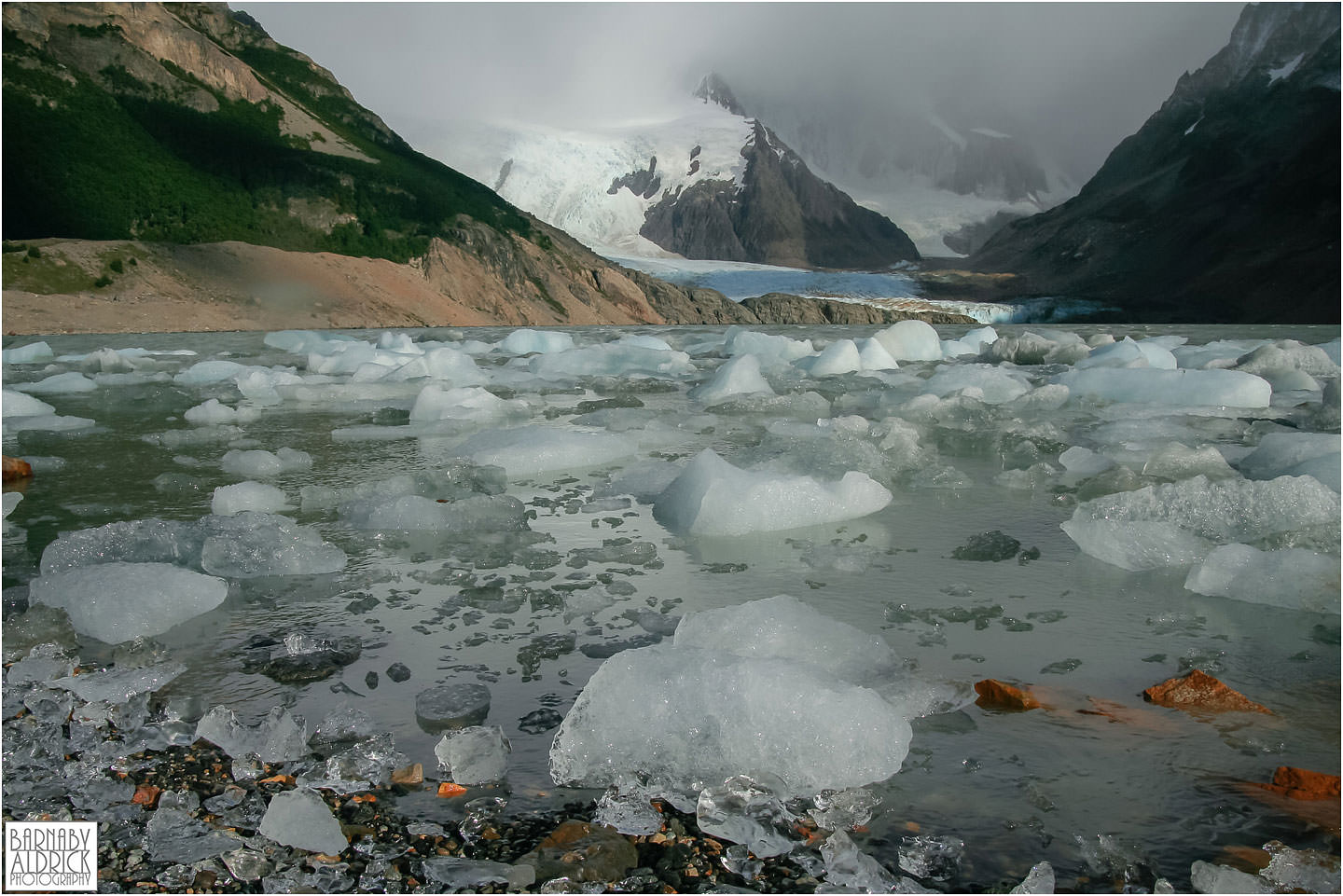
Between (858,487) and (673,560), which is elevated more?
(858,487)

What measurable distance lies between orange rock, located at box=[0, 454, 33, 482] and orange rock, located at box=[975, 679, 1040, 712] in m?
5.37

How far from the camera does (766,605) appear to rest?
8.30ft

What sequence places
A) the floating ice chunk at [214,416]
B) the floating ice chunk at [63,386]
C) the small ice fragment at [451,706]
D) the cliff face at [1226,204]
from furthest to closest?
the cliff face at [1226,204]
the floating ice chunk at [63,386]
the floating ice chunk at [214,416]
the small ice fragment at [451,706]

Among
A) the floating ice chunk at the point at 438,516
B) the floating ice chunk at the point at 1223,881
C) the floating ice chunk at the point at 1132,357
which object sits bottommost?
the floating ice chunk at the point at 1223,881

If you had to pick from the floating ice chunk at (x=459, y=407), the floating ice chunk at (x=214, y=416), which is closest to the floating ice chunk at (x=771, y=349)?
the floating ice chunk at (x=459, y=407)

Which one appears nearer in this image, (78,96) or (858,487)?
(858,487)

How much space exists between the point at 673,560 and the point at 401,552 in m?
1.12

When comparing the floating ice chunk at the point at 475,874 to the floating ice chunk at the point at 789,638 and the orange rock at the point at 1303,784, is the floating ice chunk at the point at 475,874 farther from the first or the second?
the orange rock at the point at 1303,784

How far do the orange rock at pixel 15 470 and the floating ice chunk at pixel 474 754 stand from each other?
448cm

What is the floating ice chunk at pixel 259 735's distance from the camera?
200 cm

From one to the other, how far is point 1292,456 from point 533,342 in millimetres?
16142

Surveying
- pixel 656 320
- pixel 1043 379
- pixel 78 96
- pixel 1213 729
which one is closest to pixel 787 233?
pixel 656 320

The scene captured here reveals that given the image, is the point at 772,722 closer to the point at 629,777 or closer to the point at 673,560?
the point at 629,777

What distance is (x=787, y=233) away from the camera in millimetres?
144875
